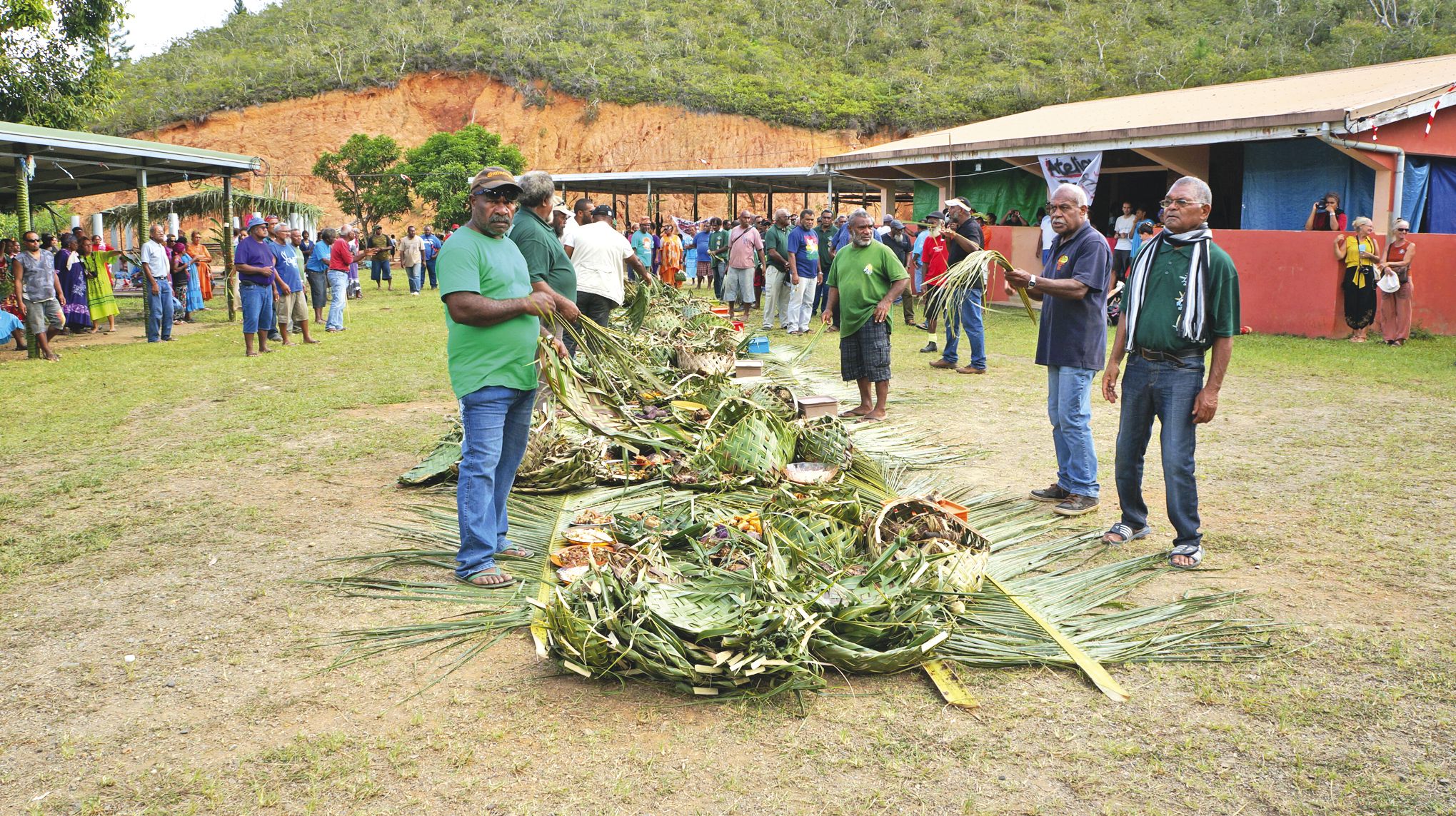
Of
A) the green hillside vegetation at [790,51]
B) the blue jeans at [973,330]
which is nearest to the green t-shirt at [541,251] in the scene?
the blue jeans at [973,330]

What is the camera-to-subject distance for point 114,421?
8.69 meters

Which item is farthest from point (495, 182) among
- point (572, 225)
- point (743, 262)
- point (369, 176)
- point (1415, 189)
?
point (369, 176)

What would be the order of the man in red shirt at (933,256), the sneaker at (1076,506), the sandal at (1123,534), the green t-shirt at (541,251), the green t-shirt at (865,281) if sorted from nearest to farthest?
the sandal at (1123,534) → the sneaker at (1076,506) → the green t-shirt at (541,251) → the green t-shirt at (865,281) → the man in red shirt at (933,256)

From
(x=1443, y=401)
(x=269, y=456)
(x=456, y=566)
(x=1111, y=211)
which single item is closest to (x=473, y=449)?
(x=456, y=566)

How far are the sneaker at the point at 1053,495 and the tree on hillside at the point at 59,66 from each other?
23162 mm

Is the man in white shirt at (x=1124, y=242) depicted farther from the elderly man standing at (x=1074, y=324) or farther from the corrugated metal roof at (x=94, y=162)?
the corrugated metal roof at (x=94, y=162)

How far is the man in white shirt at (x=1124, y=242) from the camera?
54.0 feet

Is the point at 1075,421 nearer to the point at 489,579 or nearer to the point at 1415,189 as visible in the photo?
the point at 489,579

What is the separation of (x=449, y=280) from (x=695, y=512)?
1.56 metres

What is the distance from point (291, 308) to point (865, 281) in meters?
9.09

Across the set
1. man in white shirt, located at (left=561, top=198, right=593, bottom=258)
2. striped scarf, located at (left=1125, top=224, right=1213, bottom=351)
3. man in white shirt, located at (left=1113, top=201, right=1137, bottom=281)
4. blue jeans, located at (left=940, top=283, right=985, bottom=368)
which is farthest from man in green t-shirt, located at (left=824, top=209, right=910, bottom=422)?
man in white shirt, located at (left=1113, top=201, right=1137, bottom=281)

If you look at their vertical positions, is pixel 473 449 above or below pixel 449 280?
A: below

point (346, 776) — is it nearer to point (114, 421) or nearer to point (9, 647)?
point (9, 647)

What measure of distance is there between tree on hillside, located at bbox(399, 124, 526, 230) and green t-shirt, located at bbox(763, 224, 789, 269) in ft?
83.1
